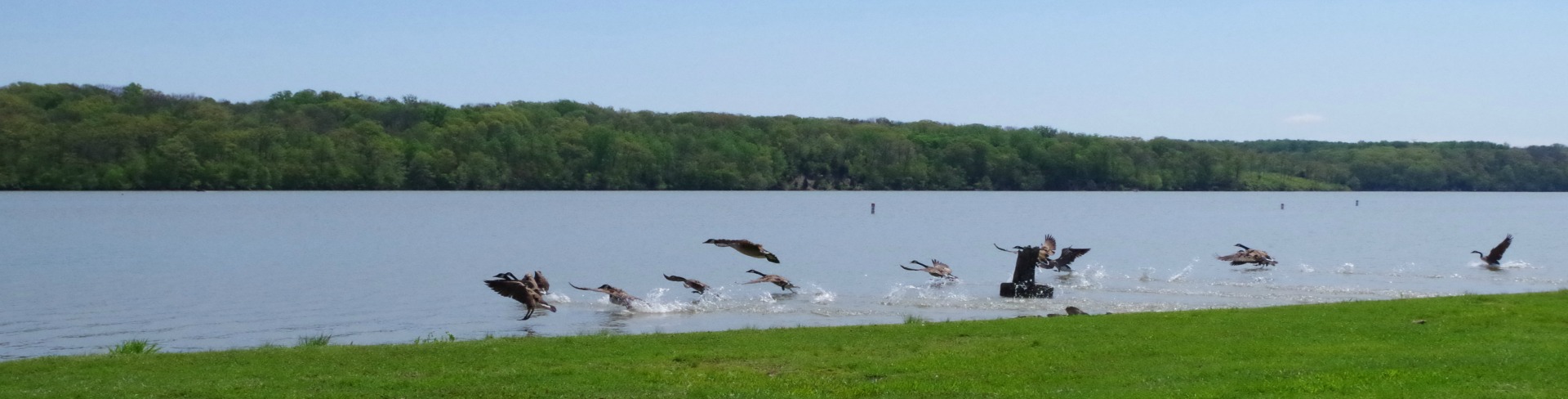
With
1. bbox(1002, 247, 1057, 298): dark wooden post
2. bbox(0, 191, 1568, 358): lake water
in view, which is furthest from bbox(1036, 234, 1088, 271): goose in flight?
Answer: bbox(1002, 247, 1057, 298): dark wooden post

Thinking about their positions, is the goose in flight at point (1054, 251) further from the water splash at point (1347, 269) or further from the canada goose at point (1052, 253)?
the water splash at point (1347, 269)

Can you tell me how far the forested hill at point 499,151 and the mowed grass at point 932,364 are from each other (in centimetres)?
12292

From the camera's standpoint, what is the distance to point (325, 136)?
14512 centimetres

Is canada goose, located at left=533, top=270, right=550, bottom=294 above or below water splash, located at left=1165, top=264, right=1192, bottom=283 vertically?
above

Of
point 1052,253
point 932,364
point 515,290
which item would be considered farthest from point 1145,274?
point 932,364

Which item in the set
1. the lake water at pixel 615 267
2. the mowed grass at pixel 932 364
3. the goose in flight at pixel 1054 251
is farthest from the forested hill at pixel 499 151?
the mowed grass at pixel 932 364

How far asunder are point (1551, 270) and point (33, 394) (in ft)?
127

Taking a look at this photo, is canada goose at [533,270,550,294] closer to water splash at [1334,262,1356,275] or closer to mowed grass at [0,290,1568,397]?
mowed grass at [0,290,1568,397]

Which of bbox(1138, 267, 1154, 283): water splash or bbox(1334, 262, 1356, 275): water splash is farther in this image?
bbox(1334, 262, 1356, 275): water splash

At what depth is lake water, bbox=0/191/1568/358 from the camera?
23.9 metres

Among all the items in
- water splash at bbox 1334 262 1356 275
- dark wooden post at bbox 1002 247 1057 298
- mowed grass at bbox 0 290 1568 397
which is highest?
mowed grass at bbox 0 290 1568 397

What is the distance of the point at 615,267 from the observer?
41.2m

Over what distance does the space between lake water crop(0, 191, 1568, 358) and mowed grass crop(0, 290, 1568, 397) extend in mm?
6849

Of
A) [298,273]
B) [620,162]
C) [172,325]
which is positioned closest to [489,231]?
[298,273]
